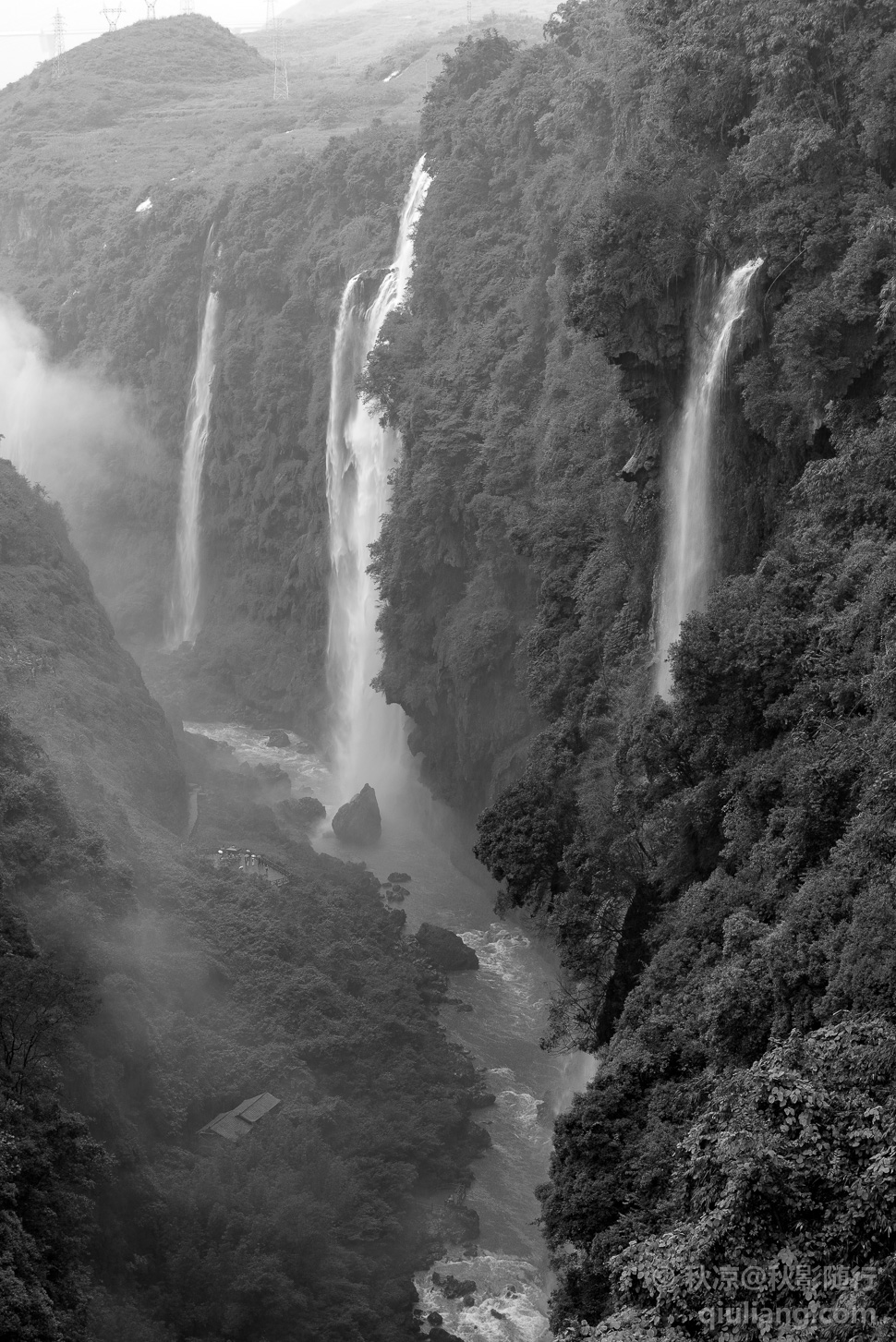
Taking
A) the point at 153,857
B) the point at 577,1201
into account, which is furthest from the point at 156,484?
the point at 577,1201

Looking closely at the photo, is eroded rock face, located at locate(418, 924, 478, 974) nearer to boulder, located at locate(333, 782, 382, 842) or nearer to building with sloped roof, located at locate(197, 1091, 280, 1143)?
boulder, located at locate(333, 782, 382, 842)

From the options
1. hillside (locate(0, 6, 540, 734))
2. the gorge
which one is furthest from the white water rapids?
hillside (locate(0, 6, 540, 734))

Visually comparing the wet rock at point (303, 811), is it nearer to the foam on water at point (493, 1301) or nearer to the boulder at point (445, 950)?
the boulder at point (445, 950)

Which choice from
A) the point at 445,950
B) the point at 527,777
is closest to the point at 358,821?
the point at 445,950

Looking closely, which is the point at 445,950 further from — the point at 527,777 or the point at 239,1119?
the point at 239,1119

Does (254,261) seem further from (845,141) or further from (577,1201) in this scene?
(577,1201)
